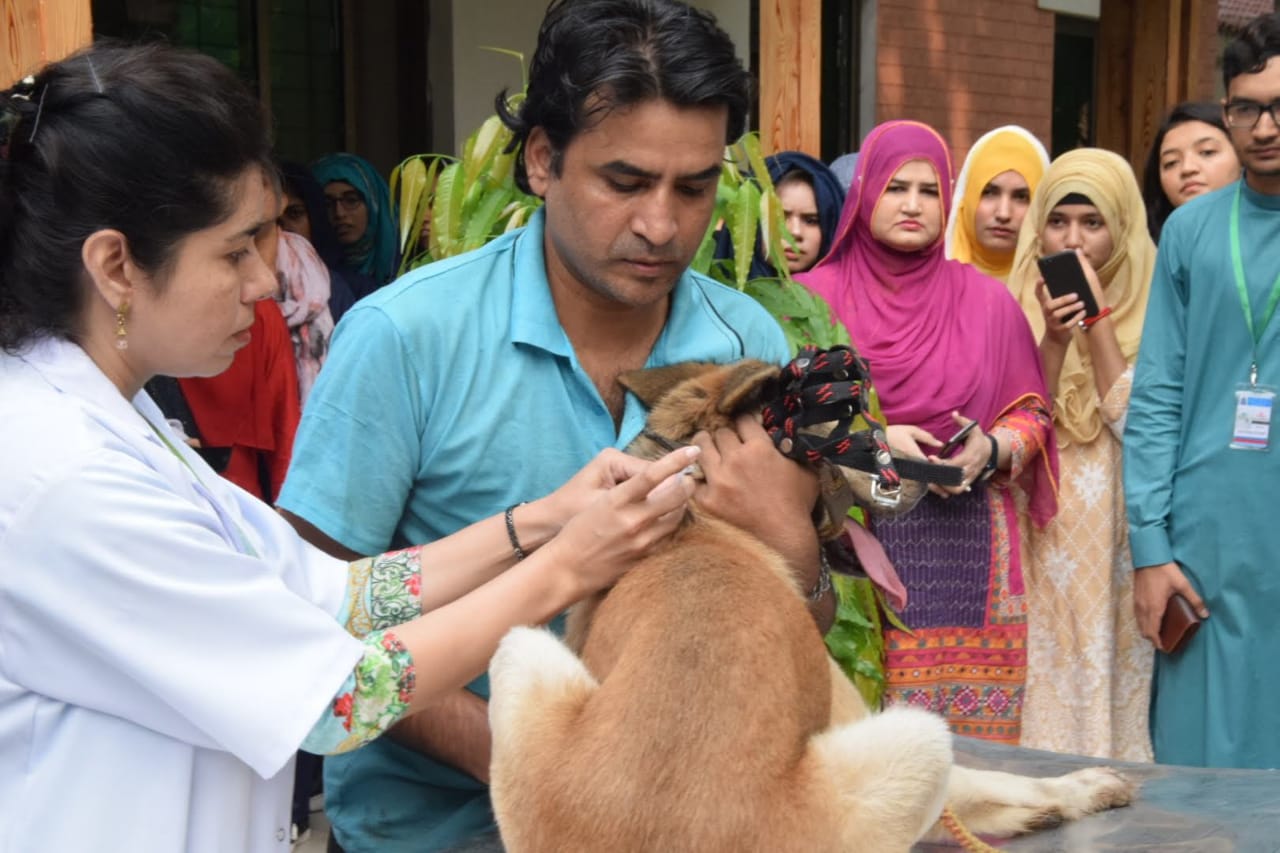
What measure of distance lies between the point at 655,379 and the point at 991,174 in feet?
12.2

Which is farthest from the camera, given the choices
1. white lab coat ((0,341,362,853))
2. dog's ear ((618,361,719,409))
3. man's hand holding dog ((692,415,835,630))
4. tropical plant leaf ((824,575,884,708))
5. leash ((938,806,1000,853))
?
tropical plant leaf ((824,575,884,708))

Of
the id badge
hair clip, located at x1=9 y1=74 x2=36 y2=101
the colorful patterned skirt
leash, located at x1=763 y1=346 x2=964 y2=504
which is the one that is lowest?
the colorful patterned skirt

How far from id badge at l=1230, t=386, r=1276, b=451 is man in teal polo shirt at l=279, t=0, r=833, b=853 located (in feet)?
7.01

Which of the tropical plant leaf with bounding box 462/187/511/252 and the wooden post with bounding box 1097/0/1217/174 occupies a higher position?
the wooden post with bounding box 1097/0/1217/174

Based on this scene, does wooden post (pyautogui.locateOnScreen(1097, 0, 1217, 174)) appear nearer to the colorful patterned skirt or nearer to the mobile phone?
the colorful patterned skirt

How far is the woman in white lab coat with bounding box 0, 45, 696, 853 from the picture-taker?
160cm

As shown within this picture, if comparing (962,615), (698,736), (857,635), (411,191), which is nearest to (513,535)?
(698,736)

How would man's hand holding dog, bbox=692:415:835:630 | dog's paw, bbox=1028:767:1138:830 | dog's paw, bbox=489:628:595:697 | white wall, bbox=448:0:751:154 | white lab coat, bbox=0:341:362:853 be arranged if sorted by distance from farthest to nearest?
white wall, bbox=448:0:751:154 → dog's paw, bbox=1028:767:1138:830 → man's hand holding dog, bbox=692:415:835:630 → dog's paw, bbox=489:628:595:697 → white lab coat, bbox=0:341:362:853

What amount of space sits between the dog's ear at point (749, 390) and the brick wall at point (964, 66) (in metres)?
6.69

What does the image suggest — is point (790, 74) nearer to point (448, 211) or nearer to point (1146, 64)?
point (448, 211)

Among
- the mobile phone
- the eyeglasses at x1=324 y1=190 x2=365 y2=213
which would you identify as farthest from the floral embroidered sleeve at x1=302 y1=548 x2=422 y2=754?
the eyeglasses at x1=324 y1=190 x2=365 y2=213

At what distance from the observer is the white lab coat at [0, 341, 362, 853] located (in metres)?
1.58

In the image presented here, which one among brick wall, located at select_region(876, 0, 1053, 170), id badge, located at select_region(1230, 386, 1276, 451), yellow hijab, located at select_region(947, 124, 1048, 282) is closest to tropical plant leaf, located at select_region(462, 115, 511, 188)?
id badge, located at select_region(1230, 386, 1276, 451)

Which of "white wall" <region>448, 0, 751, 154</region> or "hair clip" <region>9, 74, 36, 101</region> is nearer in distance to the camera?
"hair clip" <region>9, 74, 36, 101</region>
